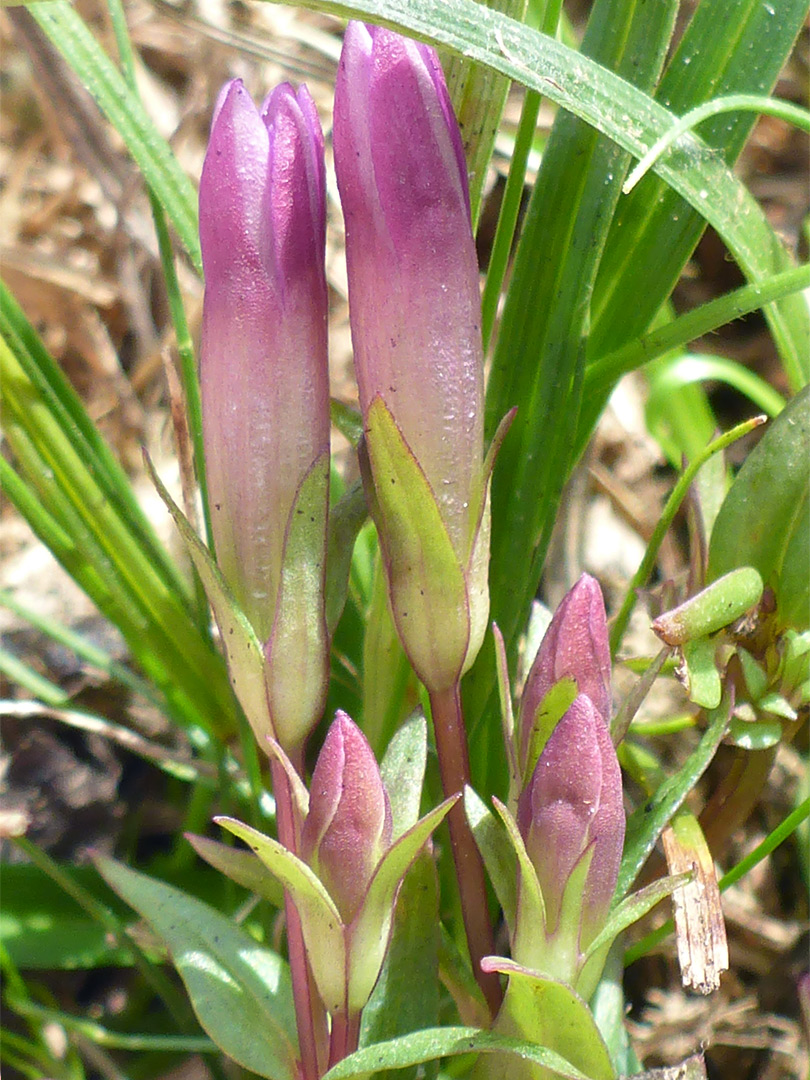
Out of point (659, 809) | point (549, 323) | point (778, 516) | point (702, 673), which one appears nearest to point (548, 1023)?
point (659, 809)

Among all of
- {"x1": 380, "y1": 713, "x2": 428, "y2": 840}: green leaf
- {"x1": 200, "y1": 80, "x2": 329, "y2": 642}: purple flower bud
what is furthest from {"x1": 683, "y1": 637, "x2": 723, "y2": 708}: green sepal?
{"x1": 200, "y1": 80, "x2": 329, "y2": 642}: purple flower bud

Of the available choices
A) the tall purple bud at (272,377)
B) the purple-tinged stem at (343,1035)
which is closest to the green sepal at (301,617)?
the tall purple bud at (272,377)

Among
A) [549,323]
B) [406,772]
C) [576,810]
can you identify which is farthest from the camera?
[549,323]

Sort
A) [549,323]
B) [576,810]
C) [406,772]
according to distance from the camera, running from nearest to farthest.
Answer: [576,810] < [406,772] < [549,323]

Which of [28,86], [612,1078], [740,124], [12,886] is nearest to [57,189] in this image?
[28,86]

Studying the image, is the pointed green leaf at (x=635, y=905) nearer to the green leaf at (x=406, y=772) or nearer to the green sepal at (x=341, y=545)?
the green leaf at (x=406, y=772)

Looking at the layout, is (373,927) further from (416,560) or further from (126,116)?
(126,116)
